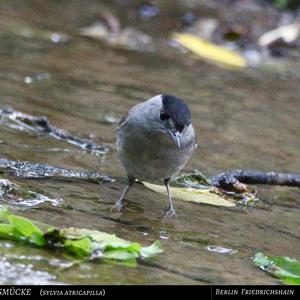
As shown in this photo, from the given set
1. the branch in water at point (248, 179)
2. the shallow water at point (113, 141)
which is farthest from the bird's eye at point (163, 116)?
the branch in water at point (248, 179)

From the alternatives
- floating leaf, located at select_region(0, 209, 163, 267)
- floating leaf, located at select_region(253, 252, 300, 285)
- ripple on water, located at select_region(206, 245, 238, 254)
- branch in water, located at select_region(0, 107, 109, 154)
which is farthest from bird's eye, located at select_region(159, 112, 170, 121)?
floating leaf, located at select_region(0, 209, 163, 267)

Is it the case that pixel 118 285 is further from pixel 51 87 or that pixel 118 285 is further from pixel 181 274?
pixel 51 87

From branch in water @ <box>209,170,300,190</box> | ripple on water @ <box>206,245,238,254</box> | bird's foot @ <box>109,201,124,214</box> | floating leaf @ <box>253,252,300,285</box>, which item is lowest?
ripple on water @ <box>206,245,238,254</box>

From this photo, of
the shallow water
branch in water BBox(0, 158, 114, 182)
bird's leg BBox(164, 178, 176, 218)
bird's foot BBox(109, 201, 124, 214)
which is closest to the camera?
the shallow water

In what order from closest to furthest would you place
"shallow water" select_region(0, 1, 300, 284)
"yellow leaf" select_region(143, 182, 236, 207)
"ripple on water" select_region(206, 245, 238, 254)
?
"shallow water" select_region(0, 1, 300, 284) → "ripple on water" select_region(206, 245, 238, 254) → "yellow leaf" select_region(143, 182, 236, 207)

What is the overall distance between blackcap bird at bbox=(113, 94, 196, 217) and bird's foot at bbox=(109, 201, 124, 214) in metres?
0.27

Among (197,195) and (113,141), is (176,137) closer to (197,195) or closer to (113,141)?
(197,195)

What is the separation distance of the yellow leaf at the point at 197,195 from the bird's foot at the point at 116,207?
693 millimetres

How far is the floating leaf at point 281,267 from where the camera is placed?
4051mm

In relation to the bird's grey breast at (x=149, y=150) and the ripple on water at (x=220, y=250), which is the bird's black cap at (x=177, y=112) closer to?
the bird's grey breast at (x=149, y=150)

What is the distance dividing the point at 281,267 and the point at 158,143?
180cm

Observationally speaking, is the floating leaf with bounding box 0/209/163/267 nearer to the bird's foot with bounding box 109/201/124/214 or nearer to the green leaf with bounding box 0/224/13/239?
the green leaf with bounding box 0/224/13/239

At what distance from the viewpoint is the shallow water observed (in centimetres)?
400

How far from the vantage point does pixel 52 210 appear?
15.5ft
